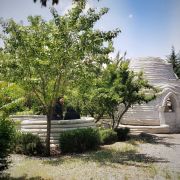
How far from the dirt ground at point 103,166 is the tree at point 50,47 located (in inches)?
83.4

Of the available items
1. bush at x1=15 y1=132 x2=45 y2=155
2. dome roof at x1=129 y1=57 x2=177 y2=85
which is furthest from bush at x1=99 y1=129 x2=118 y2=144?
dome roof at x1=129 y1=57 x2=177 y2=85

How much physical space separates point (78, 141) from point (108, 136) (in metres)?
3.45

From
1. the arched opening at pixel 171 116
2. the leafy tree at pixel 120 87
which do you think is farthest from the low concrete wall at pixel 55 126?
the arched opening at pixel 171 116

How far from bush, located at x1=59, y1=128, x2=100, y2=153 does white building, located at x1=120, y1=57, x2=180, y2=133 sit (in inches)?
419

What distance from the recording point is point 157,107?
83.7ft

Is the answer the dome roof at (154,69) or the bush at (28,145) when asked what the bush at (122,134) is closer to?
the bush at (28,145)

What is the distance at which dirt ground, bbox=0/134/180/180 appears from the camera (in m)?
9.16

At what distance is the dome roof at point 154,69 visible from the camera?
2723 centimetres

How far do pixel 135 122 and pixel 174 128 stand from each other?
3.60m

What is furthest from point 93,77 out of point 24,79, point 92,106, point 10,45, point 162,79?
point 162,79

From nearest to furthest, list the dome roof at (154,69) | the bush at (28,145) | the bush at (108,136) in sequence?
the bush at (28,145), the bush at (108,136), the dome roof at (154,69)

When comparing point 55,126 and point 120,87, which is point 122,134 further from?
point 55,126

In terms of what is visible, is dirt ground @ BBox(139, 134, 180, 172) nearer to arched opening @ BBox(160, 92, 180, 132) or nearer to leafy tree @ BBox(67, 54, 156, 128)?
leafy tree @ BBox(67, 54, 156, 128)

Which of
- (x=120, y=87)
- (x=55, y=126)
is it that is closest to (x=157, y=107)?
(x=120, y=87)
